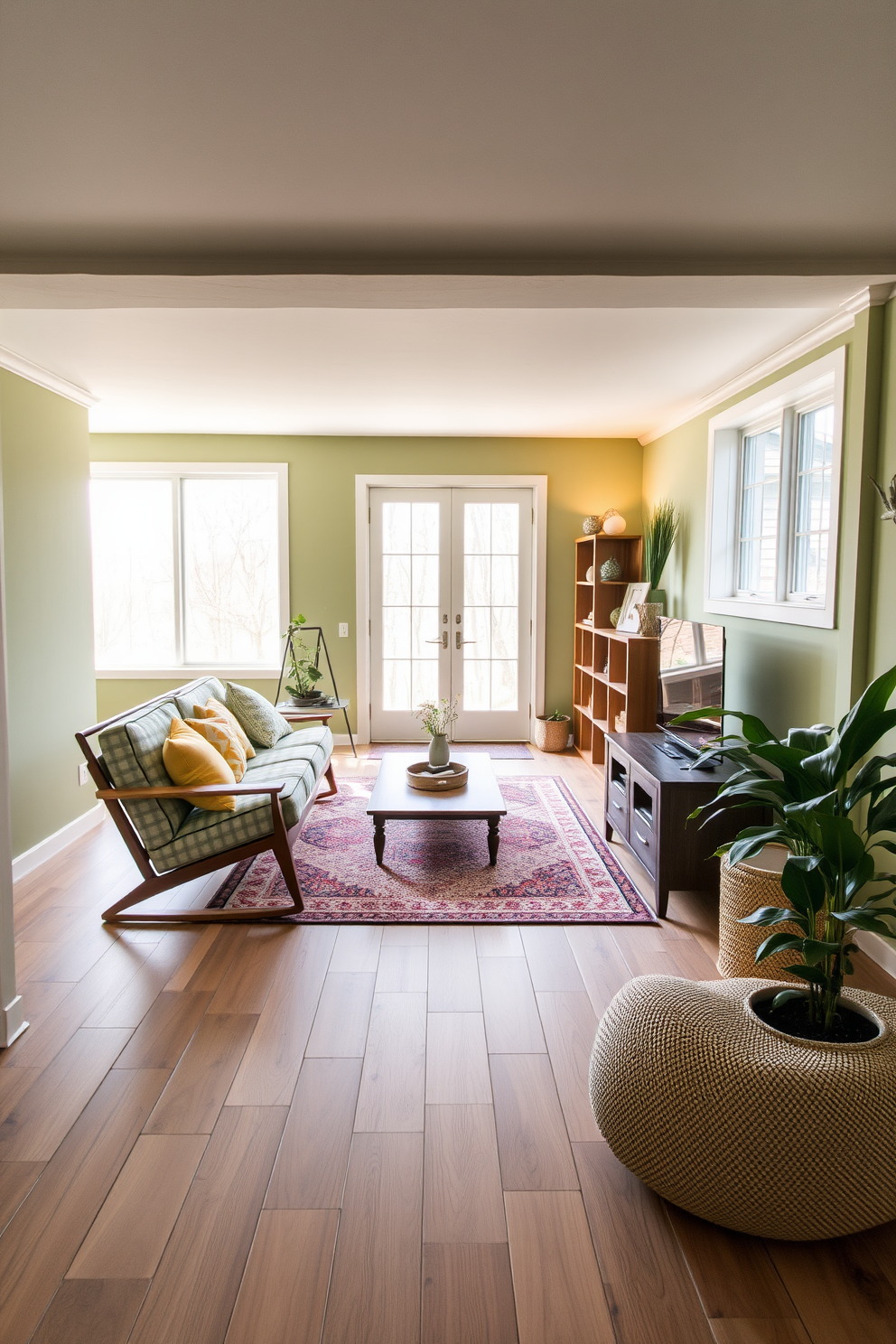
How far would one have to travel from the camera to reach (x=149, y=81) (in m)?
1.70

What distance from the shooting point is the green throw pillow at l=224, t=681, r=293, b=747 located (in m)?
4.61

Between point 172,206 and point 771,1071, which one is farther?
point 172,206

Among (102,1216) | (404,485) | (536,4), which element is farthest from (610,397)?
(102,1216)

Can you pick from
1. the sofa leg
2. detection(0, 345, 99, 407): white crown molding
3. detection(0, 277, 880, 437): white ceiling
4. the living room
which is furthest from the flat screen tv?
detection(0, 345, 99, 407): white crown molding

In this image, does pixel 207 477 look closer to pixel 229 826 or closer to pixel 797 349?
pixel 229 826

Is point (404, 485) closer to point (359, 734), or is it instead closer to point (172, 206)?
point (359, 734)

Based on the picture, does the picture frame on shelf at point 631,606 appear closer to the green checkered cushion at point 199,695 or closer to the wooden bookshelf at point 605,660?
the wooden bookshelf at point 605,660

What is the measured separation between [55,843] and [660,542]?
4051 millimetres

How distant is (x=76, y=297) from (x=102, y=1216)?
2.69 m

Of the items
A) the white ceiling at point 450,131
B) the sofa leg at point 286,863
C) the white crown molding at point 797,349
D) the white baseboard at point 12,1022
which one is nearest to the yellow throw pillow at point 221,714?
the sofa leg at point 286,863

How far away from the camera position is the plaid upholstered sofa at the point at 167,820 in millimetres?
3176

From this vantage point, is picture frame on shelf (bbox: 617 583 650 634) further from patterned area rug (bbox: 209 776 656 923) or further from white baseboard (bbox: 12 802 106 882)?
white baseboard (bbox: 12 802 106 882)

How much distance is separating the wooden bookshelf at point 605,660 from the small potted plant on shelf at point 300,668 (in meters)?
2.03

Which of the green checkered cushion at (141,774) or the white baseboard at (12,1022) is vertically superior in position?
the green checkered cushion at (141,774)
